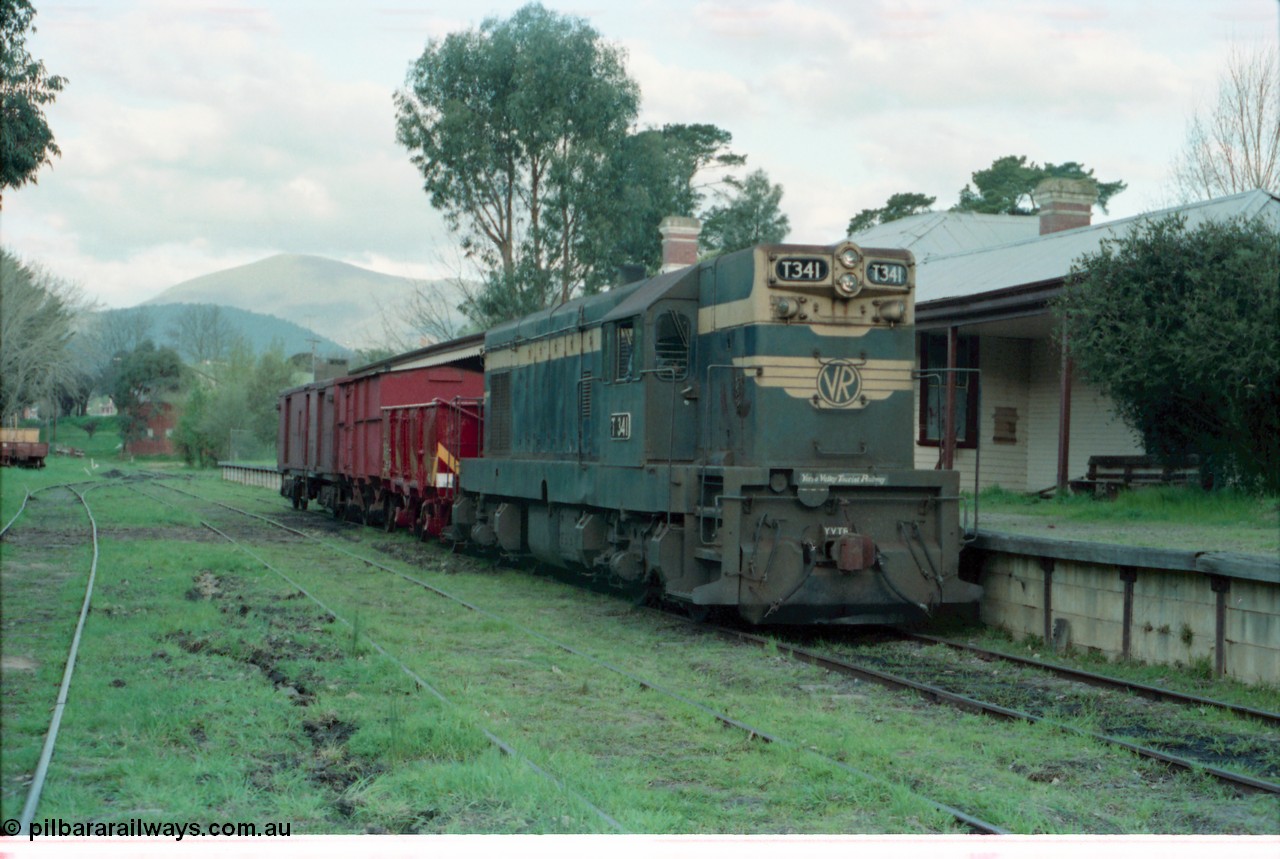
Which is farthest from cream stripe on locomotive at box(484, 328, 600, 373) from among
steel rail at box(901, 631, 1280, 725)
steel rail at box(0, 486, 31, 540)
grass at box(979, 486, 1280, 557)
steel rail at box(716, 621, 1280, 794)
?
steel rail at box(0, 486, 31, 540)

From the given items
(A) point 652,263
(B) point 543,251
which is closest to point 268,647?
(A) point 652,263

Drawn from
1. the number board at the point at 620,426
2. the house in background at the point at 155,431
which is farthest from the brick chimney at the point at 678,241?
the house in background at the point at 155,431

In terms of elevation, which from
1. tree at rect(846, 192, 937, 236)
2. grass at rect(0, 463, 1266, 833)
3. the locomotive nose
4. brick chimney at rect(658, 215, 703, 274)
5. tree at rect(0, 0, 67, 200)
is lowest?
grass at rect(0, 463, 1266, 833)

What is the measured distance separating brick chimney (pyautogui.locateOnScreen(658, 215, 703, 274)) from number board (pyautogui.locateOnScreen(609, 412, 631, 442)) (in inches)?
650

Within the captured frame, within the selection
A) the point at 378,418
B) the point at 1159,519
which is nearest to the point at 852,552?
the point at 1159,519

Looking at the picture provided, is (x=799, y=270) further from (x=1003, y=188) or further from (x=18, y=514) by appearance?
(x=1003, y=188)

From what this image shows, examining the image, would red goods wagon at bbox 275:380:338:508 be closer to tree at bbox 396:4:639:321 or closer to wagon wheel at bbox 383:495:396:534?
wagon wheel at bbox 383:495:396:534

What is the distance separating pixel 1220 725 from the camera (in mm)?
7629

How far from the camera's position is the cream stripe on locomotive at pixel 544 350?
13.5 metres

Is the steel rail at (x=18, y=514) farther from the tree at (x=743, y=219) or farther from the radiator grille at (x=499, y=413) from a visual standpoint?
the tree at (x=743, y=219)

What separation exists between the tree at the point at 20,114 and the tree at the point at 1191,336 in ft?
45.4

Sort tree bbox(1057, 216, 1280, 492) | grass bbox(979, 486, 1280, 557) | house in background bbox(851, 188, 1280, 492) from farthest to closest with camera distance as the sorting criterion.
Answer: house in background bbox(851, 188, 1280, 492) → tree bbox(1057, 216, 1280, 492) → grass bbox(979, 486, 1280, 557)

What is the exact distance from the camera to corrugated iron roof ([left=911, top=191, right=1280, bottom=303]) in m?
19.6

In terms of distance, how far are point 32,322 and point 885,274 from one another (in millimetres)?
18500
